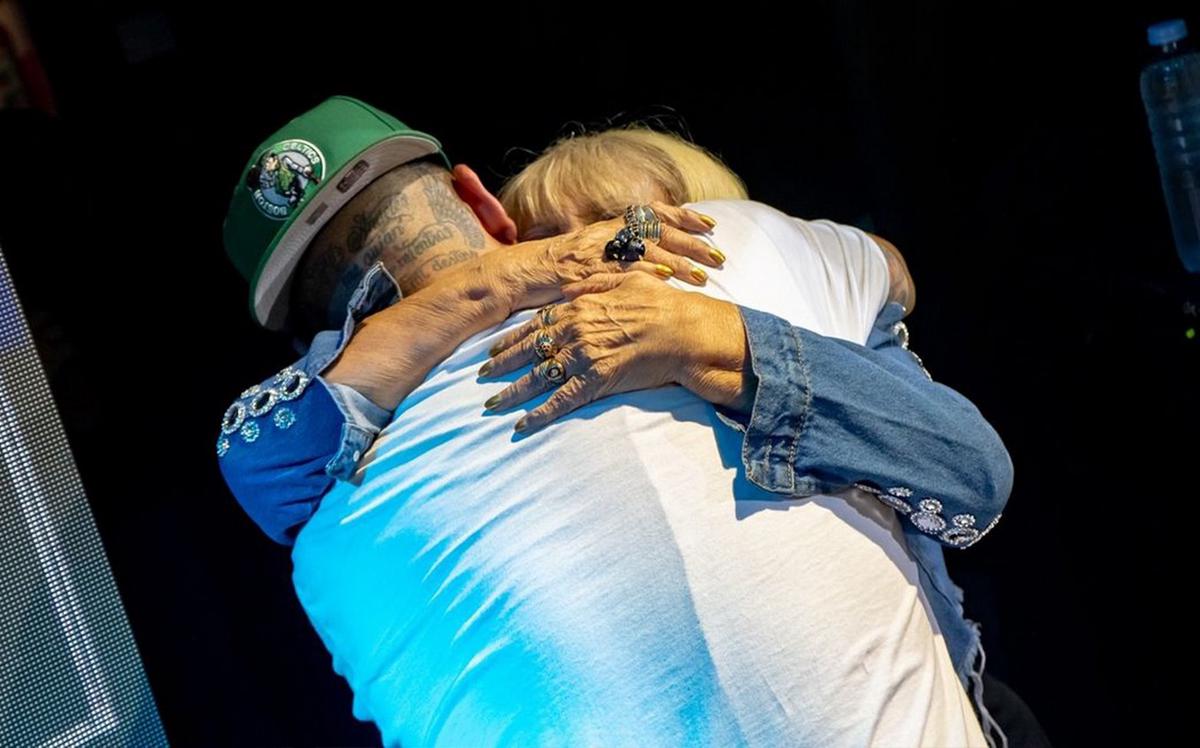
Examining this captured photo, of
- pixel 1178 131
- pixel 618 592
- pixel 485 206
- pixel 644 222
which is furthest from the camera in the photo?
pixel 1178 131

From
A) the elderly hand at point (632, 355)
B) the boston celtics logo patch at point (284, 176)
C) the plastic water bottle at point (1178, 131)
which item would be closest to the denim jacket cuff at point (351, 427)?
the elderly hand at point (632, 355)

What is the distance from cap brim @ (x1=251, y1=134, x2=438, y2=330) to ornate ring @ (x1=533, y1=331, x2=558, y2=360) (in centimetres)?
36

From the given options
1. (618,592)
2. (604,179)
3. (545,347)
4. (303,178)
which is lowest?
(618,592)

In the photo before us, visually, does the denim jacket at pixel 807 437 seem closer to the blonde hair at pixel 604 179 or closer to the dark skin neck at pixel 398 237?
the dark skin neck at pixel 398 237

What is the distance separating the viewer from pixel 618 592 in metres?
1.19

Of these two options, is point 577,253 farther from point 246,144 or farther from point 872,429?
point 246,144

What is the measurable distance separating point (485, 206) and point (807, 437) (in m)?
0.53

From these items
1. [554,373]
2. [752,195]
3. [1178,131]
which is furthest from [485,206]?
[1178,131]

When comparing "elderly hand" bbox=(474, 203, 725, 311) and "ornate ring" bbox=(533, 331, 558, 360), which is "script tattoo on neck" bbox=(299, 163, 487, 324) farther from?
"ornate ring" bbox=(533, 331, 558, 360)

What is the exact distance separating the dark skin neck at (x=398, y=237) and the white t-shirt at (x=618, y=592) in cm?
19

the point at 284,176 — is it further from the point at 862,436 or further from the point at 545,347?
the point at 862,436

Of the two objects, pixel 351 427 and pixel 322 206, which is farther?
pixel 322 206

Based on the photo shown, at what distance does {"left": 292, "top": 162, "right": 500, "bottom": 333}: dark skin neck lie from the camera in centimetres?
145

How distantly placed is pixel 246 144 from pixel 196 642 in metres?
0.82
